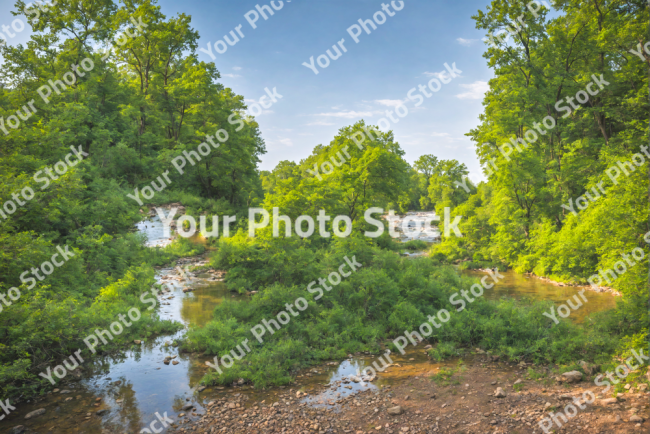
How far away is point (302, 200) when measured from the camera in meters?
15.3

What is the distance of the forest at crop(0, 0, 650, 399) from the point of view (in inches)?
Answer: 344

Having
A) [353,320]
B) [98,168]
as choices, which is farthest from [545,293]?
[98,168]

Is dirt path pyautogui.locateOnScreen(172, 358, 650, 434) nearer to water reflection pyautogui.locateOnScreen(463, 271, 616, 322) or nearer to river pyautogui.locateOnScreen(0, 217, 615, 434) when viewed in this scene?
river pyautogui.locateOnScreen(0, 217, 615, 434)

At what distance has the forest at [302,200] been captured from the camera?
344 inches

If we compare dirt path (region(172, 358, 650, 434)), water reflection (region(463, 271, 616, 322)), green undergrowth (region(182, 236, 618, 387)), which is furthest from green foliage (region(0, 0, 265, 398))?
water reflection (region(463, 271, 616, 322))

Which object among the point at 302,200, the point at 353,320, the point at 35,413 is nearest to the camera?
the point at 35,413

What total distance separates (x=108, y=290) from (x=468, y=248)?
22829 mm

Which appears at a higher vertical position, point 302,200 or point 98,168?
point 98,168

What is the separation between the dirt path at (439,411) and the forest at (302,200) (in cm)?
119

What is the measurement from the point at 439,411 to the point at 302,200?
1007cm

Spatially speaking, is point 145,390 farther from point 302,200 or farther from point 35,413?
point 302,200


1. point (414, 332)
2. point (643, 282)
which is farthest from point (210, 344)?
point (643, 282)

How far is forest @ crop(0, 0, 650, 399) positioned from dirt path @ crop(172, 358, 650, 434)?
3.91ft

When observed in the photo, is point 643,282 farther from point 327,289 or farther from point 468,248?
point 468,248
